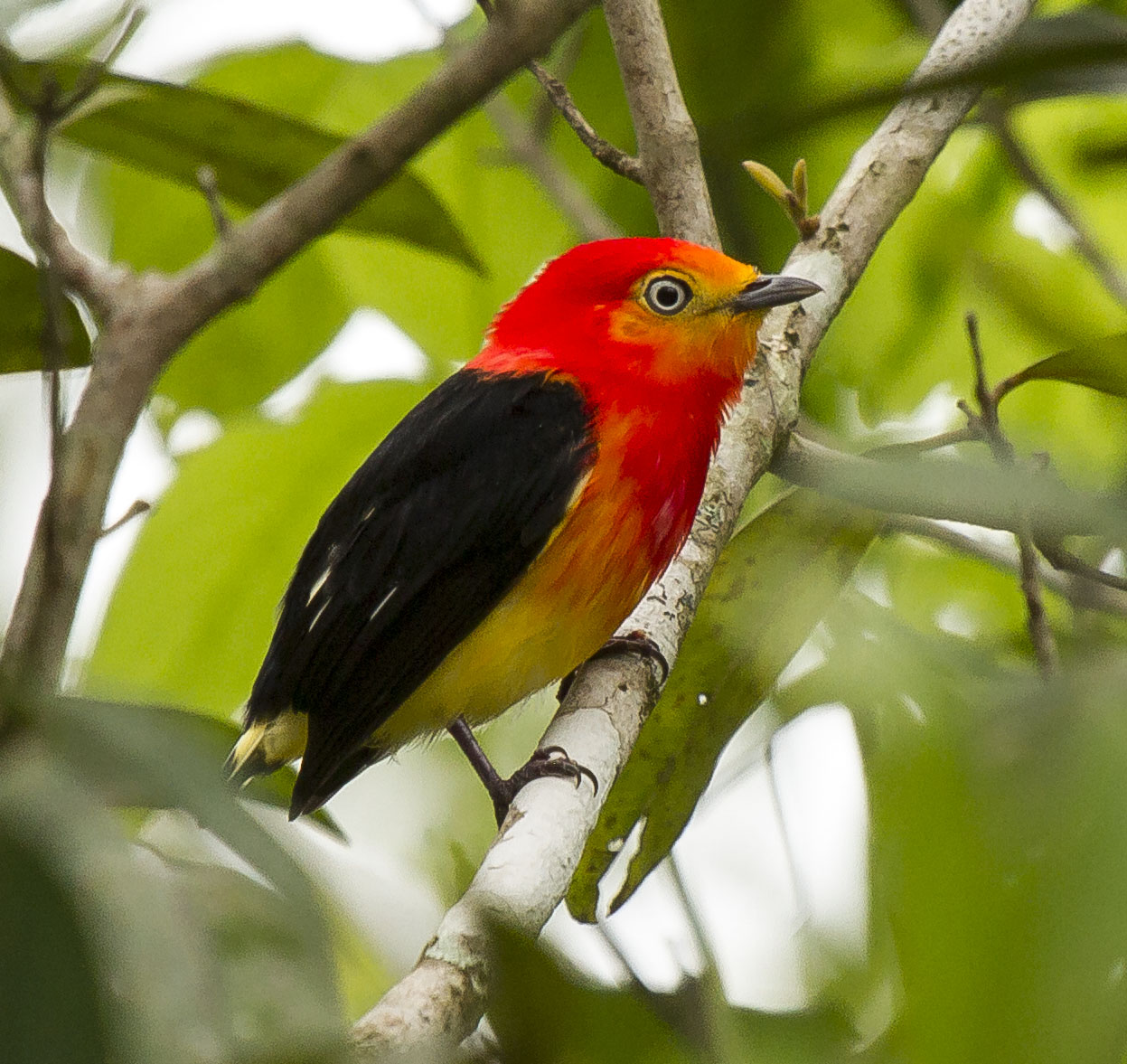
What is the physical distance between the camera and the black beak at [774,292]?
3361 millimetres

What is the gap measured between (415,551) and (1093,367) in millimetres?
1711

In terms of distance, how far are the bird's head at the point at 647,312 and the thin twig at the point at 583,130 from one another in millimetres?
191

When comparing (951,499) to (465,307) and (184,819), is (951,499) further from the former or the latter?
(465,307)

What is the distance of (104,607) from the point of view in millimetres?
3289

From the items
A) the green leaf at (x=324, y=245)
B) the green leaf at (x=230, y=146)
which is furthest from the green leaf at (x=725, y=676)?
the green leaf at (x=324, y=245)

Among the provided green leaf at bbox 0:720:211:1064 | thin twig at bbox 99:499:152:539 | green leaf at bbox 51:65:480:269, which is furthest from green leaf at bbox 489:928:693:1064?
green leaf at bbox 51:65:480:269

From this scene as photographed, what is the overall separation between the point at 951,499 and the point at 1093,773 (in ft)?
0.76

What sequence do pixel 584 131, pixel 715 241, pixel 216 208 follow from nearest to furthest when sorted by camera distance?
pixel 216 208 < pixel 584 131 < pixel 715 241

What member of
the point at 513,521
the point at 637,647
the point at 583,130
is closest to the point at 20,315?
the point at 513,521

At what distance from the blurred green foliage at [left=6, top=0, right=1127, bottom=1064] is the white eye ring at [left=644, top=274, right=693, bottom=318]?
1.34ft

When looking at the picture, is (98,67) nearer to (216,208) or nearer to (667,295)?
(216,208)

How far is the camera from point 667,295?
3.62m

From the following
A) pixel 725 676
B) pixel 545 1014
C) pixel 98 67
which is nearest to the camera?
pixel 545 1014

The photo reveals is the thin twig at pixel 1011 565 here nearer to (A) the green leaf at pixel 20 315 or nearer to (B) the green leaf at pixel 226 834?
(A) the green leaf at pixel 20 315
